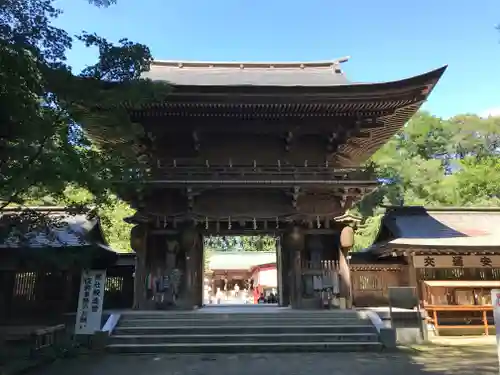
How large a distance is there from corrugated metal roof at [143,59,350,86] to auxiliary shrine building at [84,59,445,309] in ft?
8.72

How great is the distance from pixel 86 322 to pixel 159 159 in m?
5.21

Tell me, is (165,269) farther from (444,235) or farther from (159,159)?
(444,235)

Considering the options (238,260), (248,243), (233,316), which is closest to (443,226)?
(233,316)

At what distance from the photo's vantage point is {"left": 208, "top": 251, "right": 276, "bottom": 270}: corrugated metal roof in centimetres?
3688

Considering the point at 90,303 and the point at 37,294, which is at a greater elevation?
the point at 37,294

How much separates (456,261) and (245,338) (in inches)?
298

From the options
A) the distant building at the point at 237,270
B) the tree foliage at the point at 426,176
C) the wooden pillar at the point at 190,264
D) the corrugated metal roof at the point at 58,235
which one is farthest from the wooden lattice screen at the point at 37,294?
the distant building at the point at 237,270

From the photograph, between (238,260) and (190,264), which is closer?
(190,264)

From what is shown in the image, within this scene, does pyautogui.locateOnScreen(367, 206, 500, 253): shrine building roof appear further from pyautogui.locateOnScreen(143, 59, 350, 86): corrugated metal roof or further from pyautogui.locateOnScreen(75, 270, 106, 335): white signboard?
pyautogui.locateOnScreen(75, 270, 106, 335): white signboard

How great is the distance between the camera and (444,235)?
13.8 m

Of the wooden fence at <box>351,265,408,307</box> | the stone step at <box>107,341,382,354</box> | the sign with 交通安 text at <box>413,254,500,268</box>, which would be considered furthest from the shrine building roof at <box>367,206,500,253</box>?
the stone step at <box>107,341,382,354</box>

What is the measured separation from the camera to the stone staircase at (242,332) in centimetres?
969

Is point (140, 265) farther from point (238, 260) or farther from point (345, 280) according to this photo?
point (238, 260)

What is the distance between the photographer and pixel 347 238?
12336mm
